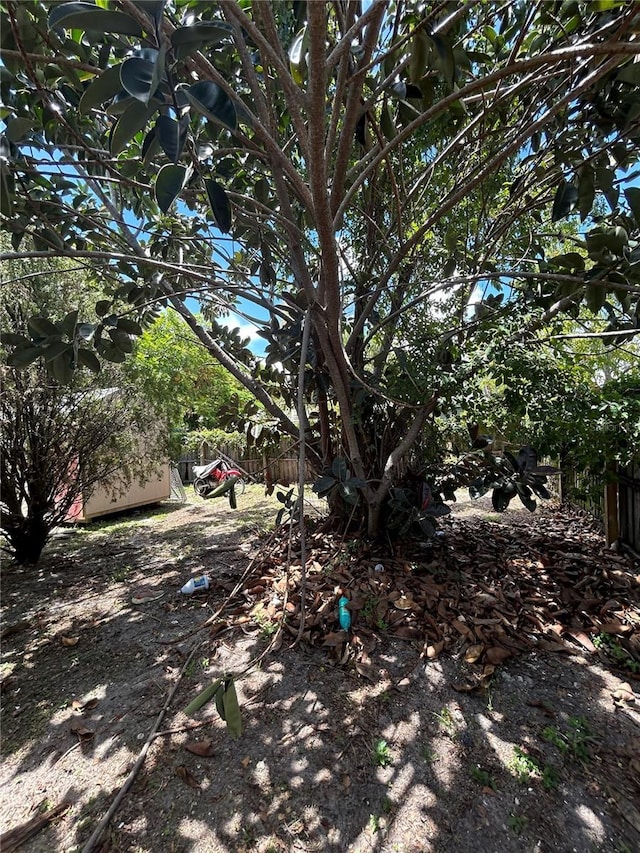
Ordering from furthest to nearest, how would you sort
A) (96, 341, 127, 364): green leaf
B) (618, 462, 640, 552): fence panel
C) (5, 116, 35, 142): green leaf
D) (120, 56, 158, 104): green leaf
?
(618, 462, 640, 552): fence panel < (96, 341, 127, 364): green leaf < (5, 116, 35, 142): green leaf < (120, 56, 158, 104): green leaf

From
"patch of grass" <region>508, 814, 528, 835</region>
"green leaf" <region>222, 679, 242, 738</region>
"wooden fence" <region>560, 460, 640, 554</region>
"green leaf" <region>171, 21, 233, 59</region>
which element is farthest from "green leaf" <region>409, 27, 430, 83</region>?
"wooden fence" <region>560, 460, 640, 554</region>

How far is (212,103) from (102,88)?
10.4 inches

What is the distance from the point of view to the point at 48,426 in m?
3.75

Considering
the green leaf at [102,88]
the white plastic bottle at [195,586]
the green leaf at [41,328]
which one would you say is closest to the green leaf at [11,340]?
the green leaf at [41,328]

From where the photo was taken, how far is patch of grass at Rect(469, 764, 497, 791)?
4.51ft

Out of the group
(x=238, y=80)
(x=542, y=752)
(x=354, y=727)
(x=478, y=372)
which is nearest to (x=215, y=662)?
(x=354, y=727)

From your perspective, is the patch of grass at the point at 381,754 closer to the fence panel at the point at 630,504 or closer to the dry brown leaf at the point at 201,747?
the dry brown leaf at the point at 201,747

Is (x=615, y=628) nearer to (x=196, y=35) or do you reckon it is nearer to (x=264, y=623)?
(x=264, y=623)

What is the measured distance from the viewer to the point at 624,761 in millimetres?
1455

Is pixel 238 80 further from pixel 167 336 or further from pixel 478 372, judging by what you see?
pixel 167 336

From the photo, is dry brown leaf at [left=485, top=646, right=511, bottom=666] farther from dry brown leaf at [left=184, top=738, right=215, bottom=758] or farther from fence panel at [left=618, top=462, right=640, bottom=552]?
fence panel at [left=618, top=462, right=640, bottom=552]

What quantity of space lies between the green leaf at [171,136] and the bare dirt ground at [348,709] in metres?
1.18

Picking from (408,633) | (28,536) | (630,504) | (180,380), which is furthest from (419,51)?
(180,380)

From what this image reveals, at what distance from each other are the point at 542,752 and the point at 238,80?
3.61 meters
